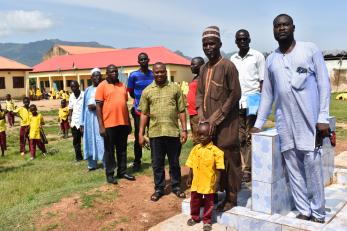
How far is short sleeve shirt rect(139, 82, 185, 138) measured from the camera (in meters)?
4.98

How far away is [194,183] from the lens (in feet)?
13.6

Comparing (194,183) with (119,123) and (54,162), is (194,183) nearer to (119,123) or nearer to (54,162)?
(119,123)

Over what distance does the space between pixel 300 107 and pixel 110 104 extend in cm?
288

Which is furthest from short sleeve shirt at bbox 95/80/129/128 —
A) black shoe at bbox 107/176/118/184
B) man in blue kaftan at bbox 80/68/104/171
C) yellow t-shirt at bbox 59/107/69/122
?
yellow t-shirt at bbox 59/107/69/122

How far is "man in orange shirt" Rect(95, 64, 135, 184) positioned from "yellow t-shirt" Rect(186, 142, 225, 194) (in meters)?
1.93

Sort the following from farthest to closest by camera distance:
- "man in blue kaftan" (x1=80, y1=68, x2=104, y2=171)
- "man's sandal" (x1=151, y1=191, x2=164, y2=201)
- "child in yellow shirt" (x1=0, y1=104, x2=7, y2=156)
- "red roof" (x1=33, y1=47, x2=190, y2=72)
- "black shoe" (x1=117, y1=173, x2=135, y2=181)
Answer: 1. "red roof" (x1=33, y1=47, x2=190, y2=72)
2. "child in yellow shirt" (x1=0, y1=104, x2=7, y2=156)
3. "man in blue kaftan" (x1=80, y1=68, x2=104, y2=171)
4. "black shoe" (x1=117, y1=173, x2=135, y2=181)
5. "man's sandal" (x1=151, y1=191, x2=164, y2=201)

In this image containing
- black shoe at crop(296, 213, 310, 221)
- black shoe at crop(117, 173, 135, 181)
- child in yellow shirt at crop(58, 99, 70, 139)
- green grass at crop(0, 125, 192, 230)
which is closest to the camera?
black shoe at crop(296, 213, 310, 221)

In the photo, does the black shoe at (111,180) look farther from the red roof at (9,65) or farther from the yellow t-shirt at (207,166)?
the red roof at (9,65)

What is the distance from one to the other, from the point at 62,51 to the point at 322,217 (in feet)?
183

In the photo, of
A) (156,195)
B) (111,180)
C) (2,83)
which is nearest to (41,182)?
(111,180)

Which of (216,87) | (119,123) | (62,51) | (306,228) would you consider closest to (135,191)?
(119,123)

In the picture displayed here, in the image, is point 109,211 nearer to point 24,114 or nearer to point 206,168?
point 206,168

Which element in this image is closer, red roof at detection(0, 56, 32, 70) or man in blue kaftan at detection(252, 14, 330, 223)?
man in blue kaftan at detection(252, 14, 330, 223)

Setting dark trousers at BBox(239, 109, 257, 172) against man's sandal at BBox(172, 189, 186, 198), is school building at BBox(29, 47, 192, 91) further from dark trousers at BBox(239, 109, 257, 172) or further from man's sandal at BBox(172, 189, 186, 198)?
man's sandal at BBox(172, 189, 186, 198)
